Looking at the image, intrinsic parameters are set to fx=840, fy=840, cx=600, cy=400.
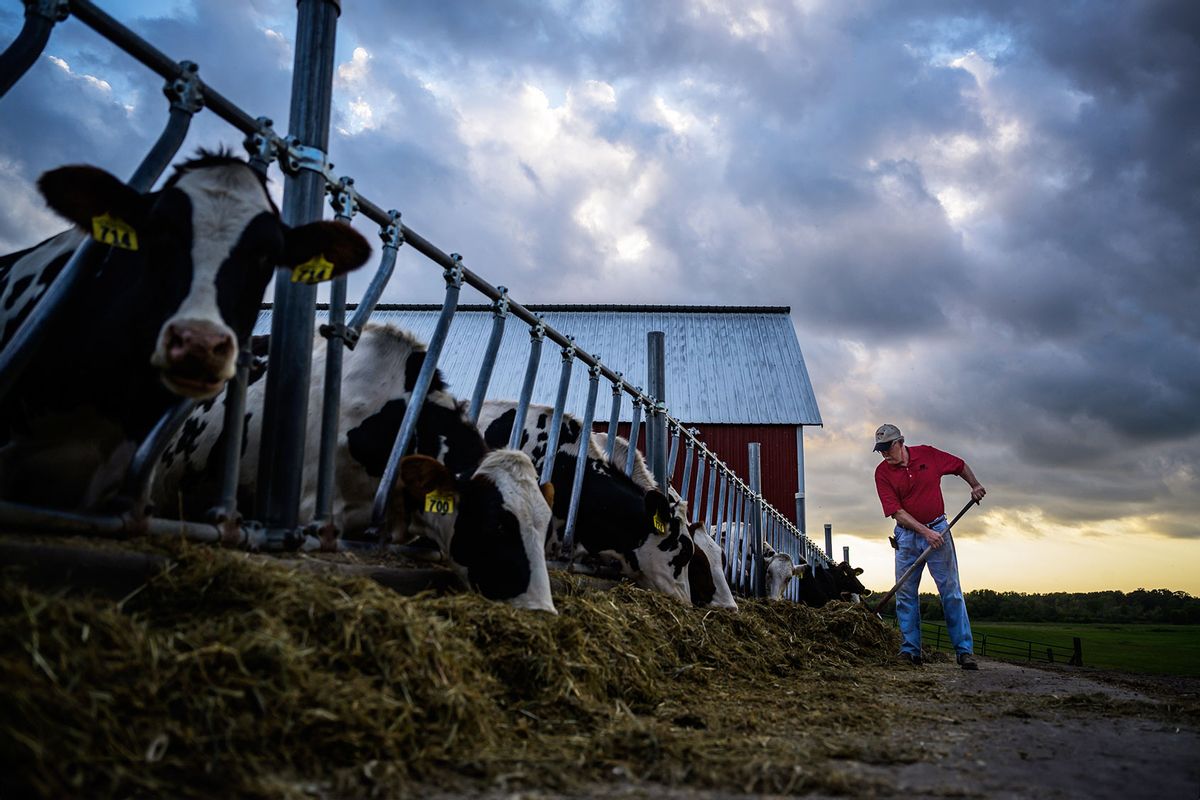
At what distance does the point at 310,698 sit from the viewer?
6.57 ft

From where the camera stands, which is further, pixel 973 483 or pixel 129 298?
pixel 973 483

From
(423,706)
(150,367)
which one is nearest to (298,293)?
(150,367)

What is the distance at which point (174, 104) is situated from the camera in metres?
2.98

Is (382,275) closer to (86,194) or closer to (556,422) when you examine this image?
(86,194)

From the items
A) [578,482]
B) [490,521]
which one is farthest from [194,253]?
[578,482]

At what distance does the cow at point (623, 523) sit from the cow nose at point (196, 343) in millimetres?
4267

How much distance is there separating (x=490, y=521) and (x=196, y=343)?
1.85 meters

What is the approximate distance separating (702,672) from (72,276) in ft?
11.3

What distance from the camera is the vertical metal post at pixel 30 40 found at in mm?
2432

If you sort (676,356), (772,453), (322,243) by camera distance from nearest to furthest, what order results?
(322,243) → (772,453) → (676,356)

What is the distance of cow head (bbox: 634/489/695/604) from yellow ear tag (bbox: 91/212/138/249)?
4.64 m

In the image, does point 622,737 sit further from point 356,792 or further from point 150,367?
point 150,367

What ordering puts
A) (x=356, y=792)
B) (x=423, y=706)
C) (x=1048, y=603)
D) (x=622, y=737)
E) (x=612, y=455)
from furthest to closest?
(x=1048, y=603) → (x=612, y=455) → (x=622, y=737) → (x=423, y=706) → (x=356, y=792)

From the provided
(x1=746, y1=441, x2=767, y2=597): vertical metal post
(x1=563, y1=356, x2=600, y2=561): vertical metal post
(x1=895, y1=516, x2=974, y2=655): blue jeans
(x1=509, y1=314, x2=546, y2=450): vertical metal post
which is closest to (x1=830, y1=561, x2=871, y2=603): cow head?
(x1=746, y1=441, x2=767, y2=597): vertical metal post
